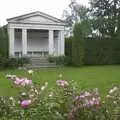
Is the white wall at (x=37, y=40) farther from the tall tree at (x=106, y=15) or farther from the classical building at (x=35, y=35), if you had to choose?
the tall tree at (x=106, y=15)

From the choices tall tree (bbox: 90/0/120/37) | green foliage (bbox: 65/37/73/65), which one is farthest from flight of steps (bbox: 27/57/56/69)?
tall tree (bbox: 90/0/120/37)

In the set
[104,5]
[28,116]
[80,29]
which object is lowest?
[28,116]

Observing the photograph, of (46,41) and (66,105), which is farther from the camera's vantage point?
(46,41)

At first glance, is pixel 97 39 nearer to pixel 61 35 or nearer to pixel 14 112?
pixel 61 35

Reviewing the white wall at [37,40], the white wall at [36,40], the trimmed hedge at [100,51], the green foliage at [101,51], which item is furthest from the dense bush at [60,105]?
the white wall at [37,40]

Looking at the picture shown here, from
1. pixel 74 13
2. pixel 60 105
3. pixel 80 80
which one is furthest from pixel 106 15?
pixel 60 105

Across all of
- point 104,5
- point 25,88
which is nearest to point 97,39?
point 104,5

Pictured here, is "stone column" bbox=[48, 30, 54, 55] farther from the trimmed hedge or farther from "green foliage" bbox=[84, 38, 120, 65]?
"green foliage" bbox=[84, 38, 120, 65]

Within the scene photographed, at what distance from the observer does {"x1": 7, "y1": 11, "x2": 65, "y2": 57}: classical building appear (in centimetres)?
3091

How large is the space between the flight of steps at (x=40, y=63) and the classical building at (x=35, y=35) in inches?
45.2

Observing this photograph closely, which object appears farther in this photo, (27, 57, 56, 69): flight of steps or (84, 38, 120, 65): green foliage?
(84, 38, 120, 65): green foliage

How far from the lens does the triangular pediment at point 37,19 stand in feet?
102

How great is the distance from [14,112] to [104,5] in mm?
43882

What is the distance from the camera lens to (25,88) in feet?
14.9
